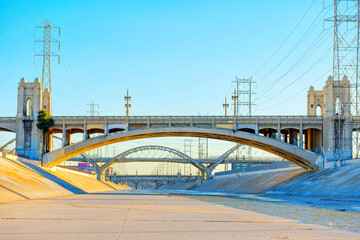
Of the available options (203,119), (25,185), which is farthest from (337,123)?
(25,185)

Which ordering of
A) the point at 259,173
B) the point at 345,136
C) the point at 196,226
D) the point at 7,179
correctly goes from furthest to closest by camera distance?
the point at 259,173, the point at 345,136, the point at 7,179, the point at 196,226

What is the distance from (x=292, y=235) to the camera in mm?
12648

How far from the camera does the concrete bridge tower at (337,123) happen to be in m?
81.1

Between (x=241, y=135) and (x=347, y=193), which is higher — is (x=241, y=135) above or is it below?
above

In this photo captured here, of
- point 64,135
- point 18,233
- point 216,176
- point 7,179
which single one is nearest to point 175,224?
point 18,233

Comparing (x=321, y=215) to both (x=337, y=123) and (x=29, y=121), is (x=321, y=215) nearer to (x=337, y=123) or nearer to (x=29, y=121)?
(x=337, y=123)

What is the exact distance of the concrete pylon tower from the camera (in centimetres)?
8625

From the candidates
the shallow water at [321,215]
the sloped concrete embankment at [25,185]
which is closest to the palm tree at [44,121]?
the sloped concrete embankment at [25,185]

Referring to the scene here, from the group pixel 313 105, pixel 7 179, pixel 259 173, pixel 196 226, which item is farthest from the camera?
pixel 259 173

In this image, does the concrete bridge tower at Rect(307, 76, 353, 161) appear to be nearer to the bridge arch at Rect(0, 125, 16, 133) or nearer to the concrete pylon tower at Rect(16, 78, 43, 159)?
the concrete pylon tower at Rect(16, 78, 43, 159)

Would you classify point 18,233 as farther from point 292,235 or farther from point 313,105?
point 313,105

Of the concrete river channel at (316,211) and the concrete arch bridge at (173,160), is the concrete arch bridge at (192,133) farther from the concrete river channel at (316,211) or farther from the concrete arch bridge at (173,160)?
the concrete arch bridge at (173,160)

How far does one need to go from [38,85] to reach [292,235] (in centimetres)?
8358

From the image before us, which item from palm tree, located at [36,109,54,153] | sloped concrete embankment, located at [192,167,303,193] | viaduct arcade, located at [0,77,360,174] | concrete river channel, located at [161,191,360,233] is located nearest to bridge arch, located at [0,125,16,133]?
viaduct arcade, located at [0,77,360,174]
